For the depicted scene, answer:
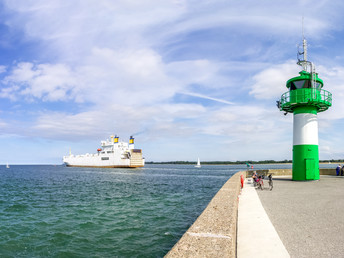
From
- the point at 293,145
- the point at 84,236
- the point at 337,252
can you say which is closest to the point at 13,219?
the point at 84,236

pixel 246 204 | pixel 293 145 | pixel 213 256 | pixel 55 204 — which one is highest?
pixel 293 145

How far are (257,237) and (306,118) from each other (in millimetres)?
17602

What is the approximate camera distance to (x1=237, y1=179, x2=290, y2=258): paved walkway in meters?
5.66

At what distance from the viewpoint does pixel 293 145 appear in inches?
867

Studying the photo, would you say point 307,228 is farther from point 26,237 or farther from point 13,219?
point 13,219

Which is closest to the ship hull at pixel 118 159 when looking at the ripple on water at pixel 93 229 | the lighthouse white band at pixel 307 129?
the ripple on water at pixel 93 229

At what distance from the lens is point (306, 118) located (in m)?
21.1

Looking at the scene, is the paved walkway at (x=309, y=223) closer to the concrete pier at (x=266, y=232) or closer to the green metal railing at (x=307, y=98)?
the concrete pier at (x=266, y=232)

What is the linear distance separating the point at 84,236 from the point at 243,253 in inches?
295

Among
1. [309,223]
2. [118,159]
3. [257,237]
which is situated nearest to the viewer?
[257,237]

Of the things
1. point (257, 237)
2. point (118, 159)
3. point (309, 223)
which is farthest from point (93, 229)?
point (118, 159)

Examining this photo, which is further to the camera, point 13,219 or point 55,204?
point 55,204

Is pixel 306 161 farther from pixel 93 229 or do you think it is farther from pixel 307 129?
pixel 93 229

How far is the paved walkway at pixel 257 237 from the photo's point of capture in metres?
5.66
